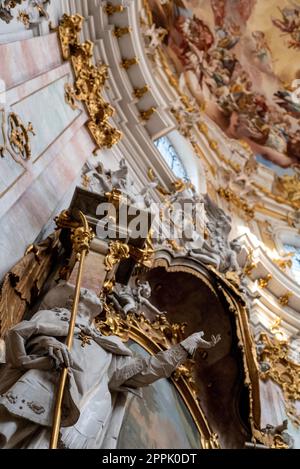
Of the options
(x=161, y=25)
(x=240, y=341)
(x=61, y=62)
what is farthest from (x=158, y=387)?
(x=161, y=25)

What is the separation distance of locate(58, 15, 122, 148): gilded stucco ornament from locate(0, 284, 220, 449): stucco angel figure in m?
4.75

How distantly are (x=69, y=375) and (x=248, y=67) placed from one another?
1707 centimetres

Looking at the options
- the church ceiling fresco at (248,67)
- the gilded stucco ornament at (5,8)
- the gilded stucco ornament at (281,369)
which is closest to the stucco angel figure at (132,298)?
the gilded stucco ornament at (281,369)

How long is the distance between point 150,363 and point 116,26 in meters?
9.12

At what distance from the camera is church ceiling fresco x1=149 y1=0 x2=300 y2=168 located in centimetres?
1692

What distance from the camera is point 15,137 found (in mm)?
5707

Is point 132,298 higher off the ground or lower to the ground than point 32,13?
lower

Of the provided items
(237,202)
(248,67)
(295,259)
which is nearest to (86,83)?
(237,202)

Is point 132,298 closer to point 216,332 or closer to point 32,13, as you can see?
point 216,332

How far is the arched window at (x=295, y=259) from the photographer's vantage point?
13.5 meters

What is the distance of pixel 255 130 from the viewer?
1794 centimetres

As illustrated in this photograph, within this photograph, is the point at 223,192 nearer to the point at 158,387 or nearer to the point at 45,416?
Result: the point at 158,387

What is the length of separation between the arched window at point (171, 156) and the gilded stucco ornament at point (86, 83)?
3509 mm

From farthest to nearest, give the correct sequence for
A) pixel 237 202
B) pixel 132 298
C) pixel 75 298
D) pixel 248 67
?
pixel 248 67 < pixel 237 202 < pixel 132 298 < pixel 75 298
